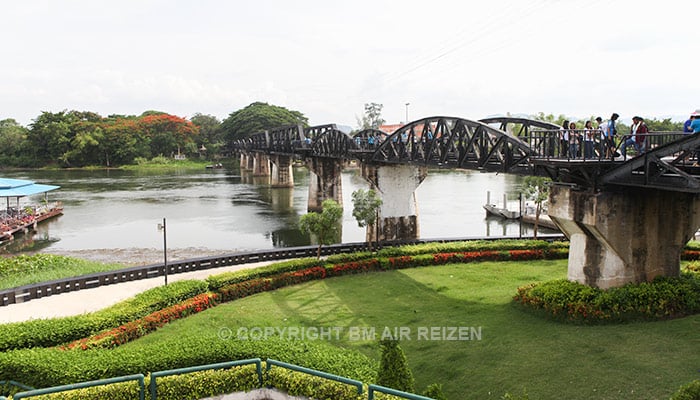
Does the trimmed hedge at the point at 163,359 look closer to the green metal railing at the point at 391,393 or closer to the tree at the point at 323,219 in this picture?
the green metal railing at the point at 391,393

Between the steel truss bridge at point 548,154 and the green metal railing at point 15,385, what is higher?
the steel truss bridge at point 548,154

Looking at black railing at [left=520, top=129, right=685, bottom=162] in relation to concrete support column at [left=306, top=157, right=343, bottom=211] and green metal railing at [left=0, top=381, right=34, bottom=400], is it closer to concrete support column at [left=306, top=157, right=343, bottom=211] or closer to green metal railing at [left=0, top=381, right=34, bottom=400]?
green metal railing at [left=0, top=381, right=34, bottom=400]

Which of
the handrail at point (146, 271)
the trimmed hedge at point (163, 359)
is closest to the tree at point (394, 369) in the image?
the trimmed hedge at point (163, 359)

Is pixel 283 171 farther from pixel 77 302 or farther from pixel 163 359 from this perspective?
pixel 163 359

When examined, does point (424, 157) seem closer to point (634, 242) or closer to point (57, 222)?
point (634, 242)

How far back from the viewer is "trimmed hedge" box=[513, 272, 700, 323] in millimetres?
16953

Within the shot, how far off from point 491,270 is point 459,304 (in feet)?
18.7

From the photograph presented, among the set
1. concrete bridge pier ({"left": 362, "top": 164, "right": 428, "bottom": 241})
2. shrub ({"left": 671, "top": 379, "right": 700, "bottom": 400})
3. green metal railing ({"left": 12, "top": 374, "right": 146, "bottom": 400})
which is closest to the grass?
green metal railing ({"left": 12, "top": 374, "right": 146, "bottom": 400})

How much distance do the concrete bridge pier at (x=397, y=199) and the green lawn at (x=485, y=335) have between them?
1423 cm

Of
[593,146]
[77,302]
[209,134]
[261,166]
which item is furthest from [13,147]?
[593,146]

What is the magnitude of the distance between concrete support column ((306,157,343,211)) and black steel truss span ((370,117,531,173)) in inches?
809

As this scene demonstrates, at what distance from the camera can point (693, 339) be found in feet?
48.9

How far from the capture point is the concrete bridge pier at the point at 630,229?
18031 millimetres

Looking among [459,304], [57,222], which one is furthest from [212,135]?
[459,304]
